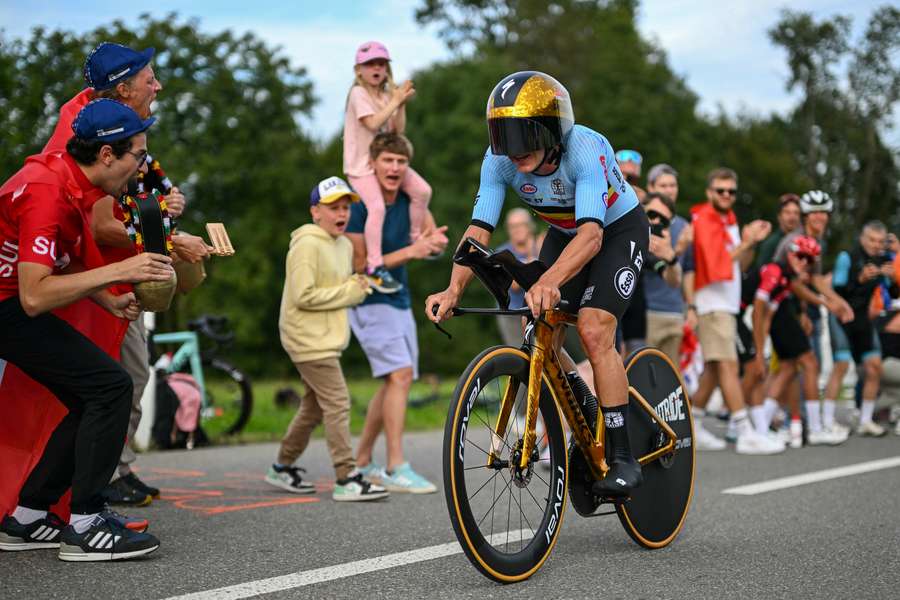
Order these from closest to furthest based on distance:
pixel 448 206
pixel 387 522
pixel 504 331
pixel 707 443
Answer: pixel 387 522
pixel 504 331
pixel 707 443
pixel 448 206

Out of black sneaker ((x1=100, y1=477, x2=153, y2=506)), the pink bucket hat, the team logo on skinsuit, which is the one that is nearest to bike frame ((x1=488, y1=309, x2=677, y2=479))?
the team logo on skinsuit

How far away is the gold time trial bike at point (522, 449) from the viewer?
470cm

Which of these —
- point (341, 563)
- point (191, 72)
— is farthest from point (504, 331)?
point (191, 72)

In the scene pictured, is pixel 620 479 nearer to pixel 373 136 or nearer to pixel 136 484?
pixel 136 484

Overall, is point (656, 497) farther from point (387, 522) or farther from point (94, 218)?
point (94, 218)

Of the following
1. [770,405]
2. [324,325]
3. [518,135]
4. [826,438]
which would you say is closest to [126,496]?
[324,325]

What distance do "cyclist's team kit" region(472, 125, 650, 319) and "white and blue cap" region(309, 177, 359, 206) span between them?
7.24ft

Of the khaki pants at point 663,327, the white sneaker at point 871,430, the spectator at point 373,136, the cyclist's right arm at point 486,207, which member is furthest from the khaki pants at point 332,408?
the white sneaker at point 871,430

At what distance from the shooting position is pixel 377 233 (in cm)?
818

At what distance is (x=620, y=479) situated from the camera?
17.7 feet

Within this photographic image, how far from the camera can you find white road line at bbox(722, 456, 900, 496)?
26.2ft

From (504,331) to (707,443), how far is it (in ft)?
7.82

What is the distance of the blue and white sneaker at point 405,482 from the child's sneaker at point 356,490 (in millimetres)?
411

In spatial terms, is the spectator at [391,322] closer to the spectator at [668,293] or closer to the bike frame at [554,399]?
the bike frame at [554,399]
